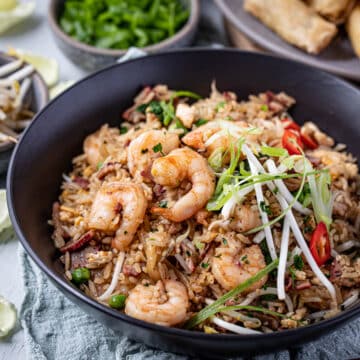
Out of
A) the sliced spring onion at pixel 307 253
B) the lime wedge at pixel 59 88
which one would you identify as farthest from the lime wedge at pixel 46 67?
the sliced spring onion at pixel 307 253

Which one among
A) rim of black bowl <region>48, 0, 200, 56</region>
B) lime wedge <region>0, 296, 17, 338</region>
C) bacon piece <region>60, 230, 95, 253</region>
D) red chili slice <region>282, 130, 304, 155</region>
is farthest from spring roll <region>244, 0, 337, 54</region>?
lime wedge <region>0, 296, 17, 338</region>

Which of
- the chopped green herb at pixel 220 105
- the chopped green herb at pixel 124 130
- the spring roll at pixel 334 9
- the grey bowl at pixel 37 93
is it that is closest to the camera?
the chopped green herb at pixel 220 105

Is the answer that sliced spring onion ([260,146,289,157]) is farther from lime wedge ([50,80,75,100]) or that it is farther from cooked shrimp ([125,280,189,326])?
lime wedge ([50,80,75,100])

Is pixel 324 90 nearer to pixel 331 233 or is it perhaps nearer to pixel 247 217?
pixel 331 233

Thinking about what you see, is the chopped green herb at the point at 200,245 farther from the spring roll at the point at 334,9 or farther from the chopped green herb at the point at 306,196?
the spring roll at the point at 334,9

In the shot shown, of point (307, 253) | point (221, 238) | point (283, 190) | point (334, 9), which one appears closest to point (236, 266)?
point (221, 238)

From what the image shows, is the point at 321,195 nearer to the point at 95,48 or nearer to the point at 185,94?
the point at 185,94

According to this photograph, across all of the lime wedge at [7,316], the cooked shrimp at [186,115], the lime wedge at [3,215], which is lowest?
the lime wedge at [7,316]

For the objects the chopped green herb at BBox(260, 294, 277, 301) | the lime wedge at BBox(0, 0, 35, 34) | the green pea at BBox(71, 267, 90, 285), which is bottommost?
the chopped green herb at BBox(260, 294, 277, 301)
